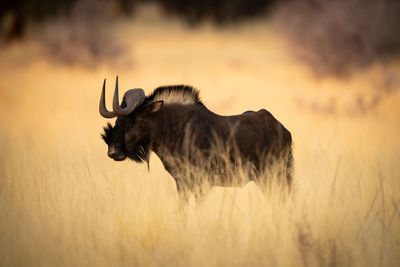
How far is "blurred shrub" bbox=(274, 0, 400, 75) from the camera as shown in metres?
16.6

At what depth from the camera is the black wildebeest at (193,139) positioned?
196 inches

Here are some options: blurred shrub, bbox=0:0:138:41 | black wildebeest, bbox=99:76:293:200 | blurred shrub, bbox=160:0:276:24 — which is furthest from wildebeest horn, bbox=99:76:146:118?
blurred shrub, bbox=160:0:276:24

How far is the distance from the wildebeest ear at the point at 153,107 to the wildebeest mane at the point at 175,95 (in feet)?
0.70

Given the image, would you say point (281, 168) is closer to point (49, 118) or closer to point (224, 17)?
point (49, 118)

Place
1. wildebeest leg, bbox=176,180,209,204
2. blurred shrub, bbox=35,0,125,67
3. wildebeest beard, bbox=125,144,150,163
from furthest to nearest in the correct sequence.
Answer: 1. blurred shrub, bbox=35,0,125,67
2. wildebeest beard, bbox=125,144,150,163
3. wildebeest leg, bbox=176,180,209,204

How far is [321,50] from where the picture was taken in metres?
17.1

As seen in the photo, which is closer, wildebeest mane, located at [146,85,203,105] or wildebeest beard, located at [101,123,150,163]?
wildebeest beard, located at [101,123,150,163]

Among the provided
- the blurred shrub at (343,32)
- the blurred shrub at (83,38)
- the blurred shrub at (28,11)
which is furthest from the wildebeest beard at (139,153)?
the blurred shrub at (28,11)

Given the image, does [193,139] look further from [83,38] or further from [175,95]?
[83,38]

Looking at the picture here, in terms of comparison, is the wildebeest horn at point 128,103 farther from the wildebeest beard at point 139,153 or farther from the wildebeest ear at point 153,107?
the wildebeest beard at point 139,153

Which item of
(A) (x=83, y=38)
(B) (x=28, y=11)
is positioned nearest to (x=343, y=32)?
(A) (x=83, y=38)

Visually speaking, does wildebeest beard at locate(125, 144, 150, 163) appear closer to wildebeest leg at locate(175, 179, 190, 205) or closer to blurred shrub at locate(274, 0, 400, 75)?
wildebeest leg at locate(175, 179, 190, 205)

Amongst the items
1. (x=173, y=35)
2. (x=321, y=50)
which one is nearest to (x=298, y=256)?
(x=321, y=50)

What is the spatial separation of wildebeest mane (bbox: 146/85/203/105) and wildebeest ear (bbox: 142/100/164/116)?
0.21m
